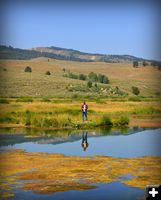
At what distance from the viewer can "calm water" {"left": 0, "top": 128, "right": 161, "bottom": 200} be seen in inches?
203

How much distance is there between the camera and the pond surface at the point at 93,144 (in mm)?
8719

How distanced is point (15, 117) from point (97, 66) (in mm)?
57460

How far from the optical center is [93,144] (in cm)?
990

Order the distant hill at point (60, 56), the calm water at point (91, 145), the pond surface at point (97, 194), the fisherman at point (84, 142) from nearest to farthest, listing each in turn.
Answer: the pond surface at point (97, 194) < the calm water at point (91, 145) < the fisherman at point (84, 142) < the distant hill at point (60, 56)

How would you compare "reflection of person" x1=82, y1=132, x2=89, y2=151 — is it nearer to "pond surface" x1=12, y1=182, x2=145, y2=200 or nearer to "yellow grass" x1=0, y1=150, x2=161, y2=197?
"yellow grass" x1=0, y1=150, x2=161, y2=197

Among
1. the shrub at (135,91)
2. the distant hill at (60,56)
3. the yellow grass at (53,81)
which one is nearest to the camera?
the yellow grass at (53,81)

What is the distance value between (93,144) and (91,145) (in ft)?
0.46

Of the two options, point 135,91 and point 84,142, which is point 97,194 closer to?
point 84,142

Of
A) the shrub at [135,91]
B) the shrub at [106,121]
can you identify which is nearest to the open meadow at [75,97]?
the shrub at [106,121]

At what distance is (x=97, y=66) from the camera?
72.4m

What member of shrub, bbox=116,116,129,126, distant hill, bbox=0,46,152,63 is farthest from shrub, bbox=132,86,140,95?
shrub, bbox=116,116,129,126

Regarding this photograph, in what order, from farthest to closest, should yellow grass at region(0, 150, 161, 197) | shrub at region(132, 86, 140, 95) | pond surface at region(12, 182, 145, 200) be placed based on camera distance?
shrub at region(132, 86, 140, 95) < yellow grass at region(0, 150, 161, 197) < pond surface at region(12, 182, 145, 200)

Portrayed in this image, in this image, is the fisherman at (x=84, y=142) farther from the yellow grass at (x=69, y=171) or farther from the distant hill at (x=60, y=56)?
the distant hill at (x=60, y=56)

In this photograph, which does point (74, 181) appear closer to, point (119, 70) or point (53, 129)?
point (53, 129)
